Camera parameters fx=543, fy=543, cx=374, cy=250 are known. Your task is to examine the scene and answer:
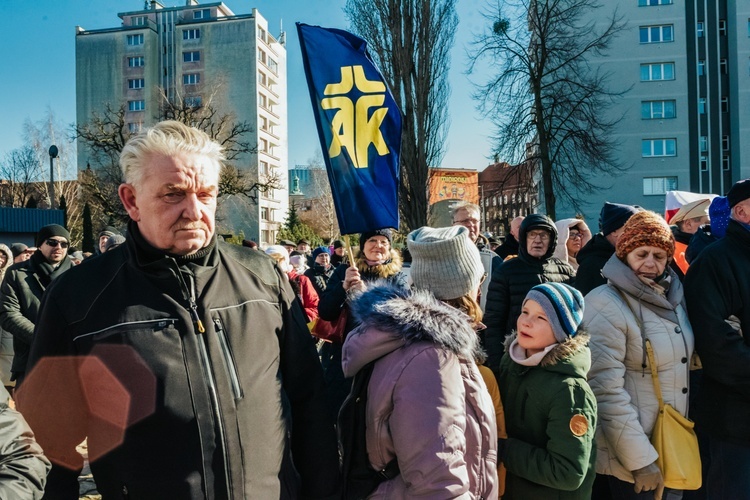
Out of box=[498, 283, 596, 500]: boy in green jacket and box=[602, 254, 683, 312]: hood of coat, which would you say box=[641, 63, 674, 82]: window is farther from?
box=[498, 283, 596, 500]: boy in green jacket

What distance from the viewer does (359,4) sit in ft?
59.8

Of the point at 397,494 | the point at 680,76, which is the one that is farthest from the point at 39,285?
the point at 680,76

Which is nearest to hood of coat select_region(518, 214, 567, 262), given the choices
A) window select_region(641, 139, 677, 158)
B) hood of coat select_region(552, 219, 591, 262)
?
hood of coat select_region(552, 219, 591, 262)

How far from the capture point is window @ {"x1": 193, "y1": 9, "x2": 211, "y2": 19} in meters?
56.8

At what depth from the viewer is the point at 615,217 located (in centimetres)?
392

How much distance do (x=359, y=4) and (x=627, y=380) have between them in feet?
58.3

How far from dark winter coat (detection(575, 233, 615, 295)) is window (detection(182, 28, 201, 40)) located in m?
57.5

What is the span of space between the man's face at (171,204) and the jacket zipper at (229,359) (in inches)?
10.5

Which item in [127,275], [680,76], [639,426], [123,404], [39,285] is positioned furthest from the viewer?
[680,76]

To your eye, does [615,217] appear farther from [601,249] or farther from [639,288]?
[639,288]

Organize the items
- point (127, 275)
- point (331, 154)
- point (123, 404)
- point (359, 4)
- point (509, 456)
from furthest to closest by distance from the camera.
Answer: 1. point (359, 4)
2. point (331, 154)
3. point (509, 456)
4. point (127, 275)
5. point (123, 404)

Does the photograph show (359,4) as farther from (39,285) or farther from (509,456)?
(509,456)

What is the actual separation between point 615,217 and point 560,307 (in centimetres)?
169

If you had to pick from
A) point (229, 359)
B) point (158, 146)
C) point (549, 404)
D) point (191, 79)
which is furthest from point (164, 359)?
point (191, 79)
